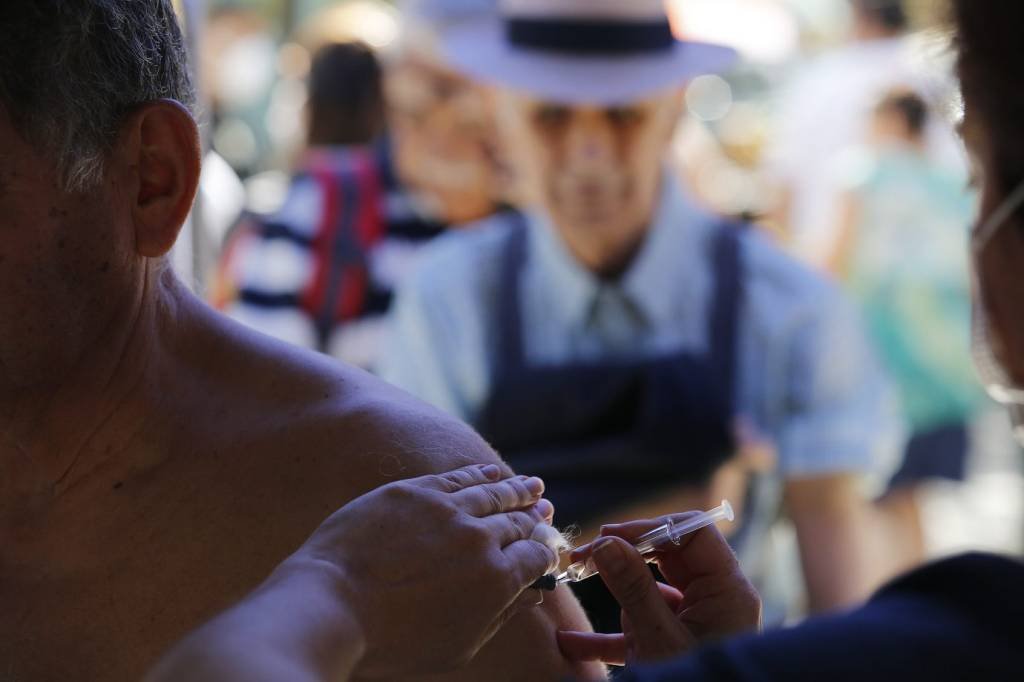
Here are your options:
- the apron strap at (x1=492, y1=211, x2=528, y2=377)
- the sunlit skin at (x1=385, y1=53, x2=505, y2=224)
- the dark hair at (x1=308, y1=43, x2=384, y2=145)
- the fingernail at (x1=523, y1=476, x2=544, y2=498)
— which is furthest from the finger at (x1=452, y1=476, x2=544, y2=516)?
the dark hair at (x1=308, y1=43, x2=384, y2=145)

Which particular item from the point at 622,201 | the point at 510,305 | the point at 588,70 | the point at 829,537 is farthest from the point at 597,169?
the point at 829,537

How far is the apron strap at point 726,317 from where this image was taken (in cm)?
304

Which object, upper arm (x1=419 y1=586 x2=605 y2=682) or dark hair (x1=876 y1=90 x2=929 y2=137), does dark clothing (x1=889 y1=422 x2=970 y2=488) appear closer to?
dark hair (x1=876 y1=90 x2=929 y2=137)

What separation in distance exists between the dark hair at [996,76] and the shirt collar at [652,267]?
202cm

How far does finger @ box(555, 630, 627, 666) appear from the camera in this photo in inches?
55.9

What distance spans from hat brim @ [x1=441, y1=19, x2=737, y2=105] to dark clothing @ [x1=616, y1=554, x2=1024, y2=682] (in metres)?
2.31

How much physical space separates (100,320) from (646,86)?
1945 mm

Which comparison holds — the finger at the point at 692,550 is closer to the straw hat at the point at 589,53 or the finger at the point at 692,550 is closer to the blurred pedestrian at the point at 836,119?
the straw hat at the point at 589,53

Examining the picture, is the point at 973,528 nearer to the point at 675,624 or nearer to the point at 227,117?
the point at 227,117

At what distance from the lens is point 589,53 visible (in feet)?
10.9

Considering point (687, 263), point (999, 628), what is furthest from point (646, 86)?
point (999, 628)

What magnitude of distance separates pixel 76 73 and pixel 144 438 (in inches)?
16.1

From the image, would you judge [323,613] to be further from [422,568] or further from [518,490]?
[518,490]

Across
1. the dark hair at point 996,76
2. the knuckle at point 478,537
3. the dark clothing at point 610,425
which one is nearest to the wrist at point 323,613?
the knuckle at point 478,537
